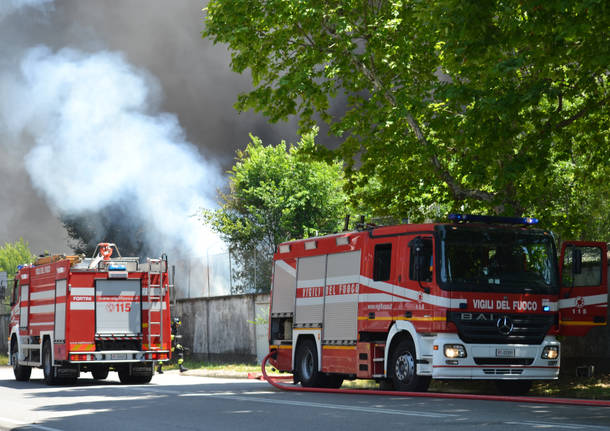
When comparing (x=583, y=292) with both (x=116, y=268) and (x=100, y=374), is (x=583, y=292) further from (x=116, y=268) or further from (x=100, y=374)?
(x=100, y=374)

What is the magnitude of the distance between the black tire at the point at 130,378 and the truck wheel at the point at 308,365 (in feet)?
17.2

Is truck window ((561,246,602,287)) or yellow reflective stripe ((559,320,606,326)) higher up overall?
truck window ((561,246,602,287))

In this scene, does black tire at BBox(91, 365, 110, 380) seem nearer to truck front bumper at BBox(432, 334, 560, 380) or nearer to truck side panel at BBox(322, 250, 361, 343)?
truck side panel at BBox(322, 250, 361, 343)

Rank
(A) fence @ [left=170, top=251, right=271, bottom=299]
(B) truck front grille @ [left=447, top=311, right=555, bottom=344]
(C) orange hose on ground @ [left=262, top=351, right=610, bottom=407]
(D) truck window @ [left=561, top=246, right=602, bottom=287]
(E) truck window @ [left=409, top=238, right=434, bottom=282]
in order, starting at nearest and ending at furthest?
(C) orange hose on ground @ [left=262, top=351, right=610, bottom=407] < (B) truck front grille @ [left=447, top=311, right=555, bottom=344] < (E) truck window @ [left=409, top=238, right=434, bottom=282] < (D) truck window @ [left=561, top=246, right=602, bottom=287] < (A) fence @ [left=170, top=251, right=271, bottom=299]

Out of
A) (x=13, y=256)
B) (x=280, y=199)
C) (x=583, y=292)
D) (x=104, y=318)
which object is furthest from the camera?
(x=13, y=256)

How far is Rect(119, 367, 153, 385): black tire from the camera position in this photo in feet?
77.2

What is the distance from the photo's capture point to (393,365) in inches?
673

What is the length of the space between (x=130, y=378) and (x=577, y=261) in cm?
1194

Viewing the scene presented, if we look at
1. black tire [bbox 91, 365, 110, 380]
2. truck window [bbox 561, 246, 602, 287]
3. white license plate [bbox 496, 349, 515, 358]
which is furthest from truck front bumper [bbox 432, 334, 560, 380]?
black tire [bbox 91, 365, 110, 380]

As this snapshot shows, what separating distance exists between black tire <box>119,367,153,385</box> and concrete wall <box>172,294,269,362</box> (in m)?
7.46

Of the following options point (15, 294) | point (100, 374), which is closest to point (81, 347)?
point (100, 374)

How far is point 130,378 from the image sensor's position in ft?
77.8

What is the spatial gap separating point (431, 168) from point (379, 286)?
4.03 meters

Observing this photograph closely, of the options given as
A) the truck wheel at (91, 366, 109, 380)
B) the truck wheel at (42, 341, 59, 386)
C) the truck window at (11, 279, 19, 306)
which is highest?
the truck window at (11, 279, 19, 306)
